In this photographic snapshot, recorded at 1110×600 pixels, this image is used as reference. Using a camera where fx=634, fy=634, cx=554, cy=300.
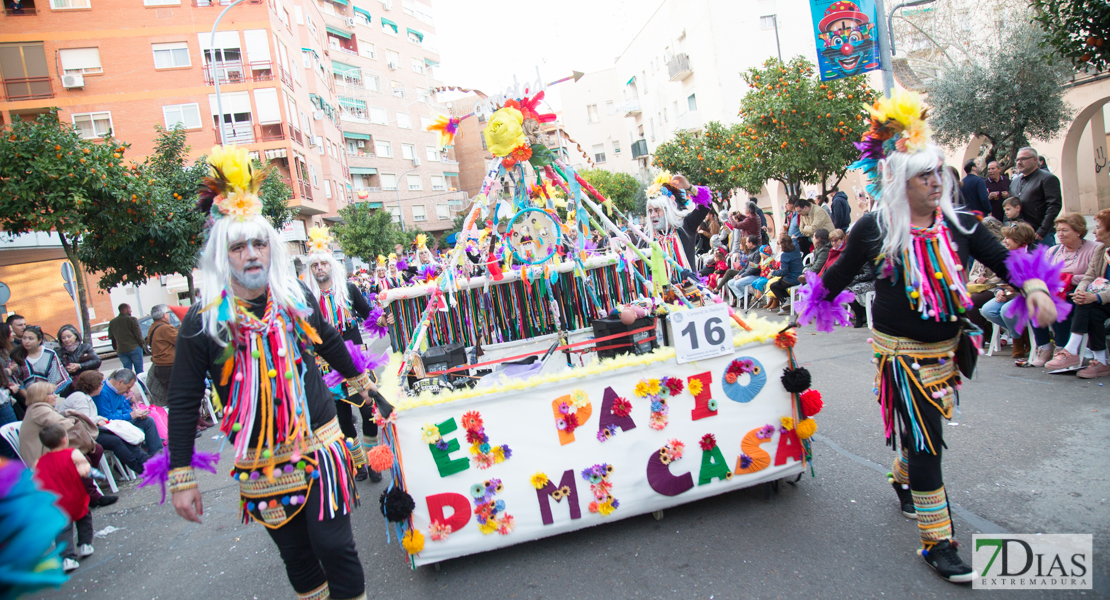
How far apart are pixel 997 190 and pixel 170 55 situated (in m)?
29.7

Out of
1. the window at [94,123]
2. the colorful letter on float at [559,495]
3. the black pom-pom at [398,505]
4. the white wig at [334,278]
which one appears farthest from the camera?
the window at [94,123]

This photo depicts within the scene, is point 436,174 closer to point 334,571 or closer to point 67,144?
point 67,144

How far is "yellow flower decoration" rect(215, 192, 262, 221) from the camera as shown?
8.52 feet

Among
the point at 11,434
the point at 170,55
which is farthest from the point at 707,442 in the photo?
the point at 170,55

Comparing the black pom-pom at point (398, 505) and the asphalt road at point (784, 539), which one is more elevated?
the black pom-pom at point (398, 505)

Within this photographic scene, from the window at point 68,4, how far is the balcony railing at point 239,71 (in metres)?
4.61

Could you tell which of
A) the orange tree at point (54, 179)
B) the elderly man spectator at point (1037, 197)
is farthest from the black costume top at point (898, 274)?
the orange tree at point (54, 179)

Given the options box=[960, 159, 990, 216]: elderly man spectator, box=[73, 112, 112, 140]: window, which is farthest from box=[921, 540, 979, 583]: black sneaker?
box=[73, 112, 112, 140]: window

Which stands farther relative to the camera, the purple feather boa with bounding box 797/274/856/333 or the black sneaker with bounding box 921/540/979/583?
the purple feather boa with bounding box 797/274/856/333

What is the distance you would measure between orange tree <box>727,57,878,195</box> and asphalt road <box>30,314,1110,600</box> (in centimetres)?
1037

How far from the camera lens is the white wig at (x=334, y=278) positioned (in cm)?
531

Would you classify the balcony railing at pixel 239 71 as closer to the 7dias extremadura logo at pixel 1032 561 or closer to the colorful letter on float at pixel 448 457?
the colorful letter on float at pixel 448 457

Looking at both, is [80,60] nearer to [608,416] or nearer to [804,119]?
[804,119]

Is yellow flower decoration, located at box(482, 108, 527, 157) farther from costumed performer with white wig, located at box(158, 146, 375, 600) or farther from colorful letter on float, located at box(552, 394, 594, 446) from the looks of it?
costumed performer with white wig, located at box(158, 146, 375, 600)
